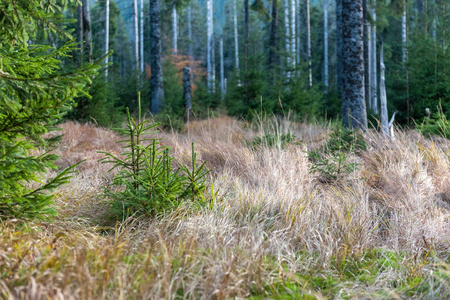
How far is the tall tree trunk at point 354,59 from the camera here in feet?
22.8

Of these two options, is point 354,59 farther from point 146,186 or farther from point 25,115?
point 25,115

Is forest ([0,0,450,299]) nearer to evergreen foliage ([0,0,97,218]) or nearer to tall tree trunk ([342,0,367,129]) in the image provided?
evergreen foliage ([0,0,97,218])

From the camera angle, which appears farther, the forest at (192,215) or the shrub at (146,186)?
the shrub at (146,186)

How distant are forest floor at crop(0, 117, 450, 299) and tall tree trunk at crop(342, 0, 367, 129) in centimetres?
247

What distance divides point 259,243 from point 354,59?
569 cm

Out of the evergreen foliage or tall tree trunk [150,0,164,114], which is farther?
tall tree trunk [150,0,164,114]

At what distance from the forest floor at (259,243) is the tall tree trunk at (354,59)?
2.47m

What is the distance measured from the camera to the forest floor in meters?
1.85

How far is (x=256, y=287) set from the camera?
6.74 feet

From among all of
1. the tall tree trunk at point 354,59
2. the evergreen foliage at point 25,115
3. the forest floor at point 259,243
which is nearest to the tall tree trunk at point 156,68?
the tall tree trunk at point 354,59

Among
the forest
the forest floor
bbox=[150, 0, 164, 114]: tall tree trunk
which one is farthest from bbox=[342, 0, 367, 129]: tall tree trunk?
bbox=[150, 0, 164, 114]: tall tree trunk

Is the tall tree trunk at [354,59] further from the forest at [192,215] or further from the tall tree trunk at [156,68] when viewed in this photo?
the tall tree trunk at [156,68]

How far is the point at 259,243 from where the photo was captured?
2.38 meters

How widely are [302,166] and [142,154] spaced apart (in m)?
2.26
